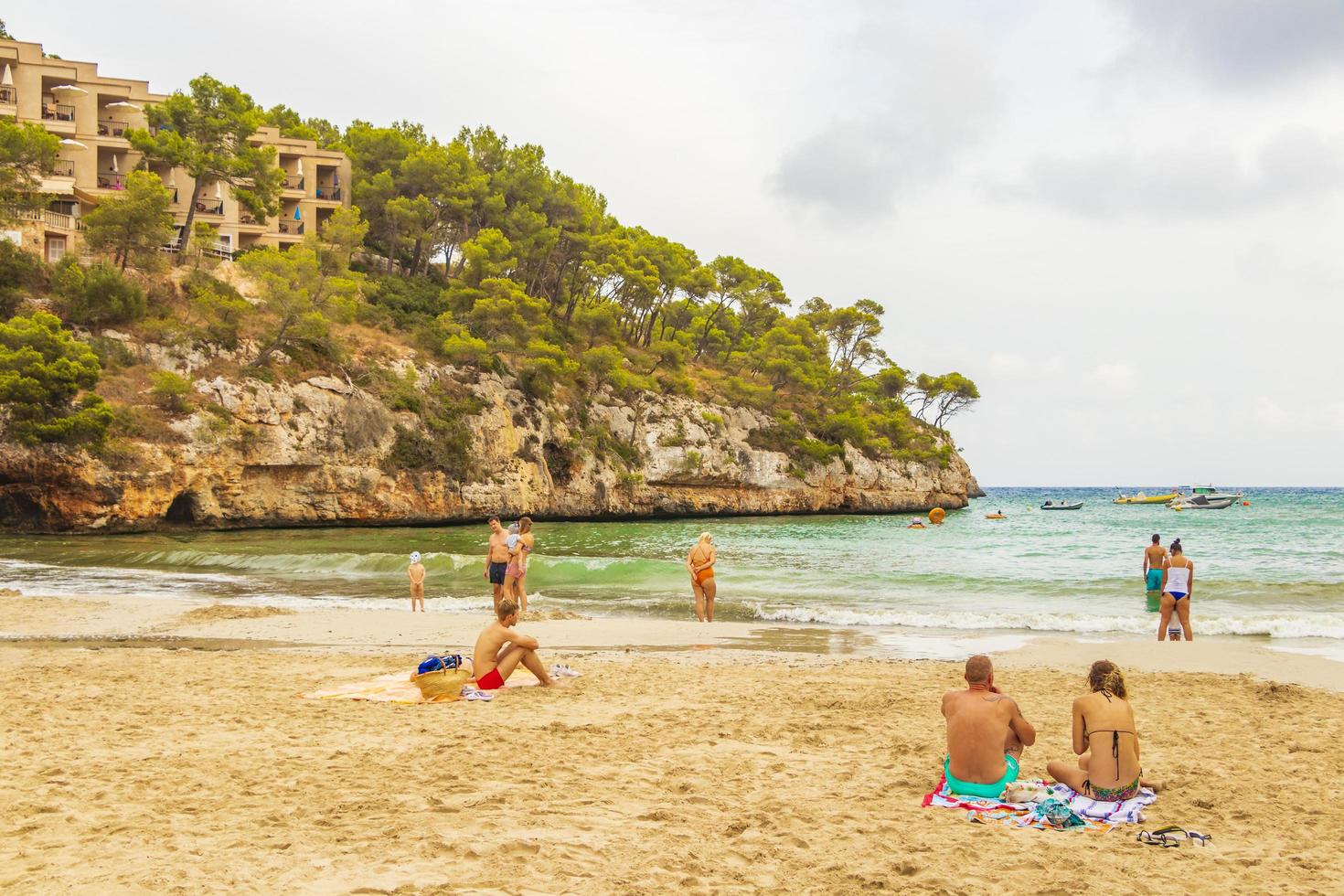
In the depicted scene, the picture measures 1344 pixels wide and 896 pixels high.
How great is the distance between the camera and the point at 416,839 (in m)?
4.73

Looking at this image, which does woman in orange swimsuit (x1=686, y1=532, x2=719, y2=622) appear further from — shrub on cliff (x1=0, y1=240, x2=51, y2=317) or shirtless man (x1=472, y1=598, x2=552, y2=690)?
shrub on cliff (x1=0, y1=240, x2=51, y2=317)

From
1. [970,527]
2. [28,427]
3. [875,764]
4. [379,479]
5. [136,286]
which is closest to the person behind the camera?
[875,764]

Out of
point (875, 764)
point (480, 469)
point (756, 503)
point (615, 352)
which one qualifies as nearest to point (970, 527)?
point (756, 503)

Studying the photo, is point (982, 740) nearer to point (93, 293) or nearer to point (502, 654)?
point (502, 654)

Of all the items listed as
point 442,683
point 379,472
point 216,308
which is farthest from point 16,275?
point 442,683

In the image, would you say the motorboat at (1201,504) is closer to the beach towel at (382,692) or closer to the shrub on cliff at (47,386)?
the shrub on cliff at (47,386)

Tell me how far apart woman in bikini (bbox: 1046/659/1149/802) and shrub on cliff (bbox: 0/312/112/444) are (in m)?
33.4

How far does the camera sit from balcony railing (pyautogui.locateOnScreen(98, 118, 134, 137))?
1896 inches

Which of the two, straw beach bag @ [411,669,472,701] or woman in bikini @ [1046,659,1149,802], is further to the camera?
straw beach bag @ [411,669,472,701]

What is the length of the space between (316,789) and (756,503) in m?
53.8

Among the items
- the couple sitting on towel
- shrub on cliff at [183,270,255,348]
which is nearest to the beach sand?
the couple sitting on towel

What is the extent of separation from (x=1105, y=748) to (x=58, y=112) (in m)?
56.5

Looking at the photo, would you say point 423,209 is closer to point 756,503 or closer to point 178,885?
point 756,503

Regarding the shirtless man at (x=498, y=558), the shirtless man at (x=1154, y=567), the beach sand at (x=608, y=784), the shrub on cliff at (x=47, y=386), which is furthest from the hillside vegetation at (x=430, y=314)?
the shirtless man at (x=1154, y=567)
